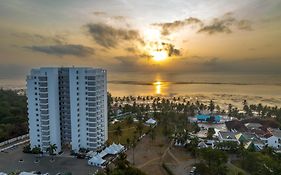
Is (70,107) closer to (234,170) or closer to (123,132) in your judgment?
(123,132)

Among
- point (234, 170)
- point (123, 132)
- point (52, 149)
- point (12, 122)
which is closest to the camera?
point (234, 170)

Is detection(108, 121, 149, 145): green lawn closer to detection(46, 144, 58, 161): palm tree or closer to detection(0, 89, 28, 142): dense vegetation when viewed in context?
detection(46, 144, 58, 161): palm tree

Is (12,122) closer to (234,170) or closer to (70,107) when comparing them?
(70,107)

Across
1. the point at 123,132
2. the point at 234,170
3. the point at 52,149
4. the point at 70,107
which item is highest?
the point at 70,107

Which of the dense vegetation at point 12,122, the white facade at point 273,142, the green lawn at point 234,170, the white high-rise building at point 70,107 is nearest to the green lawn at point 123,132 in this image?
the white high-rise building at point 70,107

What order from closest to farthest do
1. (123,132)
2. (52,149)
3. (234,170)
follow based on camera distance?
1. (234,170)
2. (52,149)
3. (123,132)

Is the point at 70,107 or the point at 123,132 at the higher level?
the point at 70,107

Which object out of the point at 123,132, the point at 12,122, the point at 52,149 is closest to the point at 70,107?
the point at 52,149

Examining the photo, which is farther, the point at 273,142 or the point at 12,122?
the point at 12,122

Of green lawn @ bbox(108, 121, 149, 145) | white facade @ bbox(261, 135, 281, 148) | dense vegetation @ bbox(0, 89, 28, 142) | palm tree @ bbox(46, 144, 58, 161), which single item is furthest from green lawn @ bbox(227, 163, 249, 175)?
dense vegetation @ bbox(0, 89, 28, 142)
